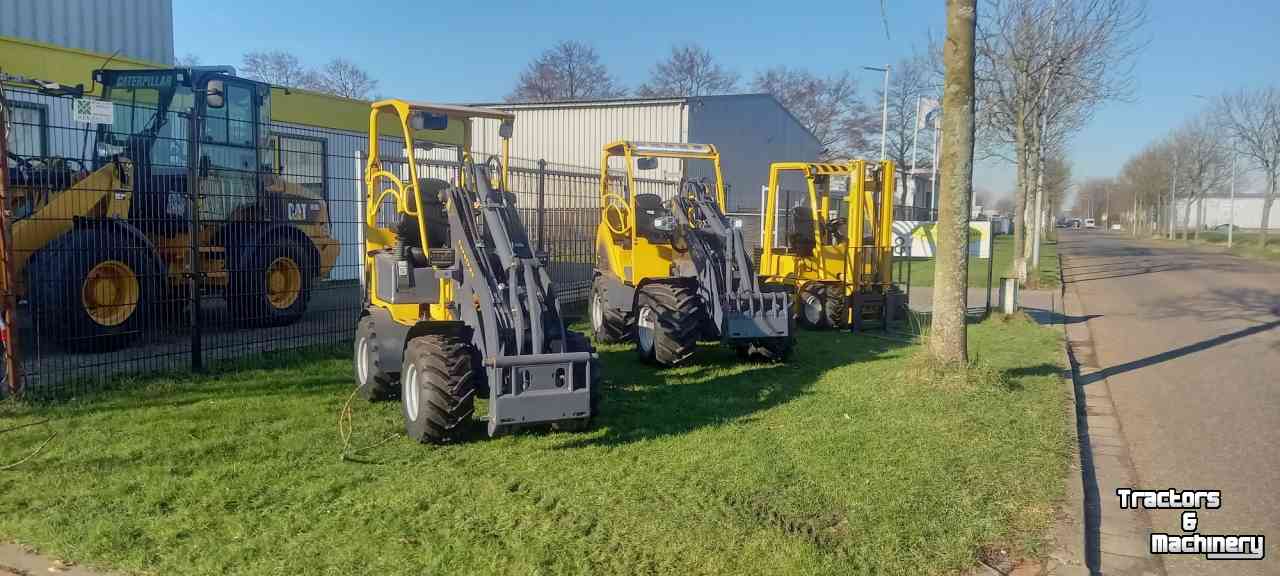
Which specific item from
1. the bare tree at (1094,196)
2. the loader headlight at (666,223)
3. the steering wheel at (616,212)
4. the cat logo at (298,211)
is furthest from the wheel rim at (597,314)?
the bare tree at (1094,196)

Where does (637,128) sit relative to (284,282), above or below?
above

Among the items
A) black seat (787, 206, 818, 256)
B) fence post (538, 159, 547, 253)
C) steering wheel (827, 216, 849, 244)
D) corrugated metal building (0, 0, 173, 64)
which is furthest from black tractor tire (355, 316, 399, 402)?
corrugated metal building (0, 0, 173, 64)

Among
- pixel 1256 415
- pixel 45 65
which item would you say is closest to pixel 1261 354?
pixel 1256 415

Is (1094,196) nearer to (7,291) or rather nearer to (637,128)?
(637,128)

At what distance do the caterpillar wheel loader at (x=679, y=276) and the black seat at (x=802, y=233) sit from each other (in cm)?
223

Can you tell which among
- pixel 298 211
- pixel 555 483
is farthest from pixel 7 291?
pixel 555 483

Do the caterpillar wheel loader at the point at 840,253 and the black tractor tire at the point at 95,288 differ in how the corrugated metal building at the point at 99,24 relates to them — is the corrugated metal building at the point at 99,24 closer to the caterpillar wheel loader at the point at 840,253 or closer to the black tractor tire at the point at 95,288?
the black tractor tire at the point at 95,288

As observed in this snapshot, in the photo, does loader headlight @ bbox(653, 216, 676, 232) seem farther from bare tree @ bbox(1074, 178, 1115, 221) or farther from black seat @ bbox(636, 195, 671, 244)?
bare tree @ bbox(1074, 178, 1115, 221)

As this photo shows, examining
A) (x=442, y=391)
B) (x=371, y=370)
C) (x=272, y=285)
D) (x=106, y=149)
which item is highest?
(x=106, y=149)

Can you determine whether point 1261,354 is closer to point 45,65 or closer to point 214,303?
point 214,303

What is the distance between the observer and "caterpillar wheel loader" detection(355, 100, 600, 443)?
5512mm

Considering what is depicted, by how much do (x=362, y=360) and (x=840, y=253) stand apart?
6960 millimetres

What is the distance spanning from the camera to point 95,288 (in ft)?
26.0

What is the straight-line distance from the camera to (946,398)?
24.1ft
